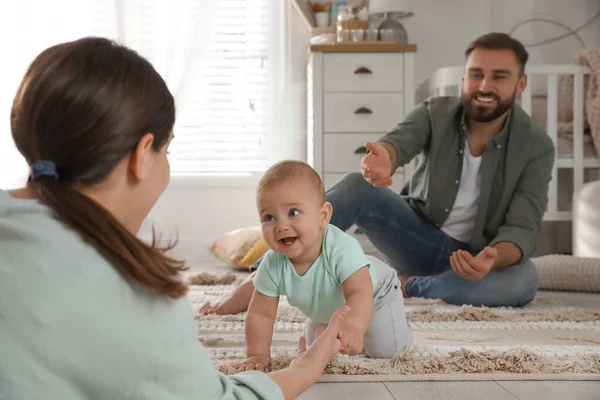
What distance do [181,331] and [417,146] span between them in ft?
5.46

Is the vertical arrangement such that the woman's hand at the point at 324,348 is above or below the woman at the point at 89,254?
below

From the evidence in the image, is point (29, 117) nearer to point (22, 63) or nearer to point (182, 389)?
point (182, 389)

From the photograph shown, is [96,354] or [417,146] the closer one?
[96,354]

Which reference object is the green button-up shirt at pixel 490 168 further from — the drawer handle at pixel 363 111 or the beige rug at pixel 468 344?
the drawer handle at pixel 363 111

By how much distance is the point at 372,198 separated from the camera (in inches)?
91.2

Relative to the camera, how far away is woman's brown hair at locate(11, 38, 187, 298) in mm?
783

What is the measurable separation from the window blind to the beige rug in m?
1.91

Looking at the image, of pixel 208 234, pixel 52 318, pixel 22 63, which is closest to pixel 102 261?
pixel 52 318

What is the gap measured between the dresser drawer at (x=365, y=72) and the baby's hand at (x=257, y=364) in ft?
7.77

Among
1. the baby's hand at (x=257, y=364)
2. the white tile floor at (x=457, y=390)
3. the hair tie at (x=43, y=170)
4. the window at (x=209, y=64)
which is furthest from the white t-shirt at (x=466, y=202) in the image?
the window at (x=209, y=64)

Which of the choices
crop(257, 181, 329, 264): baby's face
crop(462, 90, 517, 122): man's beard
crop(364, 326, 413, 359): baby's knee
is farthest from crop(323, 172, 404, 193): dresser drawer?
crop(257, 181, 329, 264): baby's face

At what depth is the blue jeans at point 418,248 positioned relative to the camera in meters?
2.25

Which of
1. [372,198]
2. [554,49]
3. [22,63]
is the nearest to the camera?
[372,198]

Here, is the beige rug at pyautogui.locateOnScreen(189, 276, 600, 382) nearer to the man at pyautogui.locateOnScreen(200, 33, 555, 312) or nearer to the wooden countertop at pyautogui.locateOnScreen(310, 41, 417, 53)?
the man at pyautogui.locateOnScreen(200, 33, 555, 312)
